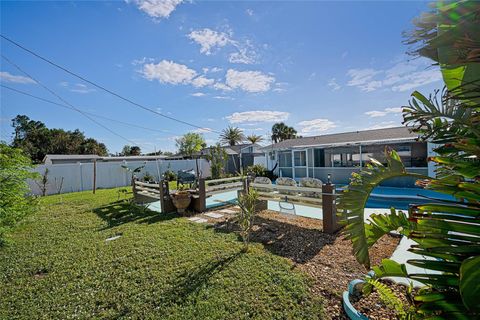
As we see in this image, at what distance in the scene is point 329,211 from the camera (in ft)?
17.4

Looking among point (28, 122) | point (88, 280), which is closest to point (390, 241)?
point (88, 280)

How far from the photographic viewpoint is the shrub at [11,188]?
525 cm

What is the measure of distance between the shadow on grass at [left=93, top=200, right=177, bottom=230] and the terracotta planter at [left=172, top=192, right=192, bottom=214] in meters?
0.32

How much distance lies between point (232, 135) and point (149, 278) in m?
36.5

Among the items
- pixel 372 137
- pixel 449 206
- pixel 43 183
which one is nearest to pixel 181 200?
pixel 449 206

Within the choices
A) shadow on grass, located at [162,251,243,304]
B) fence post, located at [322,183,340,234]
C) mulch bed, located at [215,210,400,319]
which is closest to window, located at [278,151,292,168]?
mulch bed, located at [215,210,400,319]

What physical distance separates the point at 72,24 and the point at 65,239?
7.53 m

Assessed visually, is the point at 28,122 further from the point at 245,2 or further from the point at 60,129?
the point at 245,2

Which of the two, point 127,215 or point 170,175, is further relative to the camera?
point 170,175

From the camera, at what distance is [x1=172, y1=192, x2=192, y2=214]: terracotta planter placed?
7.66m

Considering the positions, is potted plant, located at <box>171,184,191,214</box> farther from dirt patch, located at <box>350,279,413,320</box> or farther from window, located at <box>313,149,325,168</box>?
window, located at <box>313,149,325,168</box>

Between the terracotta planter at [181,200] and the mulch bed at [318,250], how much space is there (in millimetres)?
1878

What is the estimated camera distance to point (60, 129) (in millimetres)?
37500

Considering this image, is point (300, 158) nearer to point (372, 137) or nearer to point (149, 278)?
point (372, 137)
